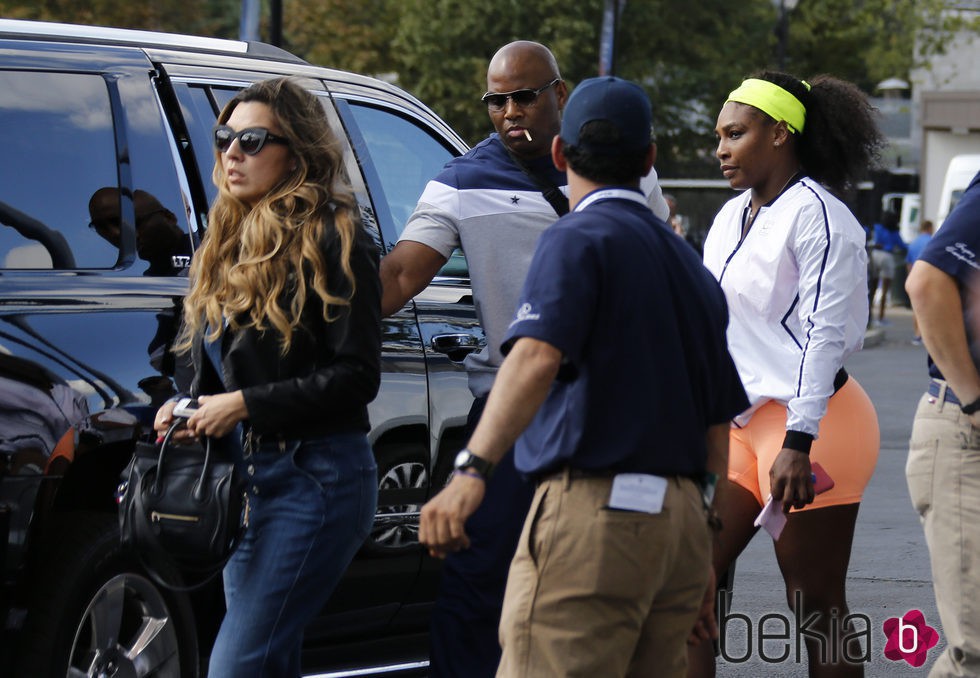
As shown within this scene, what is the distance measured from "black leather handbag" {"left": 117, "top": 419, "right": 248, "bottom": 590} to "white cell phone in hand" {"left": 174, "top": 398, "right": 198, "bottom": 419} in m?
0.02

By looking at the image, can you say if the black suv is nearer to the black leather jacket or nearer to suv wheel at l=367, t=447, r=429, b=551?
suv wheel at l=367, t=447, r=429, b=551

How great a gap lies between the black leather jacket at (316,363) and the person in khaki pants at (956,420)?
145cm

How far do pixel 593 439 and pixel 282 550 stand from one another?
2.82ft

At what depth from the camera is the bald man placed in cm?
418

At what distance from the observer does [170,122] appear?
14.7 feet

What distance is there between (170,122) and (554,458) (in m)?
1.96

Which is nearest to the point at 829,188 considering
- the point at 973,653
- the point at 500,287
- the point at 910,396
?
the point at 500,287

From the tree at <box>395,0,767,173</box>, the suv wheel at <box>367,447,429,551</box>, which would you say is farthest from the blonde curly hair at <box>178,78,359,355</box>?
the tree at <box>395,0,767,173</box>

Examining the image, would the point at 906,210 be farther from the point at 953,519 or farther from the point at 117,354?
the point at 117,354

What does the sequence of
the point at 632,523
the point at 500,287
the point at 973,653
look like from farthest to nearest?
the point at 500,287
the point at 973,653
the point at 632,523

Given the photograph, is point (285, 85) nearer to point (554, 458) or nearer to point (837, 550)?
point (554, 458)

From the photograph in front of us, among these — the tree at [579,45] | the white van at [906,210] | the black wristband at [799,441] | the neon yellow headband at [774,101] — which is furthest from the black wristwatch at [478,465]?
the white van at [906,210]

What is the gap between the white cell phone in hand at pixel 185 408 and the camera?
3522 millimetres

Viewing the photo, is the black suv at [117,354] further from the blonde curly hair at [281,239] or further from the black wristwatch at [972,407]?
the black wristwatch at [972,407]
